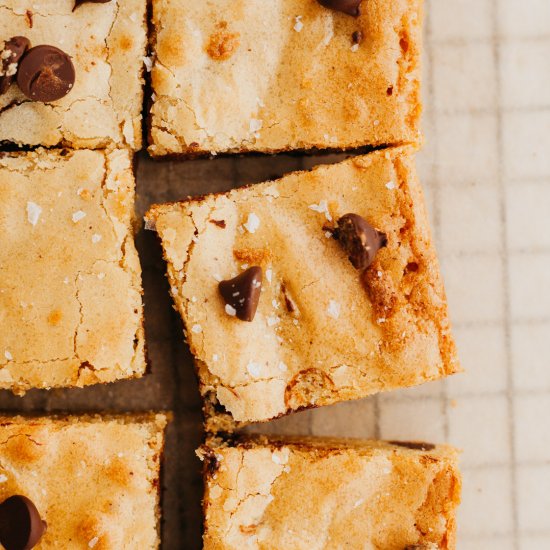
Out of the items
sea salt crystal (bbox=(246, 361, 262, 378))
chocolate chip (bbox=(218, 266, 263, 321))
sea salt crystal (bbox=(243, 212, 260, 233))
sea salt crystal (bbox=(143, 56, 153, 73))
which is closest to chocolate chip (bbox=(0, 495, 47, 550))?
sea salt crystal (bbox=(246, 361, 262, 378))

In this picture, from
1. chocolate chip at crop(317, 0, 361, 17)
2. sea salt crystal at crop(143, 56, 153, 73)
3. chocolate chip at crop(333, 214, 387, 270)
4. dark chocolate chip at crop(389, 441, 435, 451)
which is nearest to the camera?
chocolate chip at crop(333, 214, 387, 270)

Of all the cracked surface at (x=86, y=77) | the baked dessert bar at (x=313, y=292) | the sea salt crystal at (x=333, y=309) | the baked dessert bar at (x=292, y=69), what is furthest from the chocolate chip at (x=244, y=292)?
the cracked surface at (x=86, y=77)

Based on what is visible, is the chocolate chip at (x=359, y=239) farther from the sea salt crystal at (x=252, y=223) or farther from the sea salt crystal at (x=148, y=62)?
the sea salt crystal at (x=148, y=62)

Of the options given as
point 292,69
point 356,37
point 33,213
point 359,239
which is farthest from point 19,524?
point 356,37

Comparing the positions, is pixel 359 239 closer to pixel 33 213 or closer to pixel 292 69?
pixel 292 69

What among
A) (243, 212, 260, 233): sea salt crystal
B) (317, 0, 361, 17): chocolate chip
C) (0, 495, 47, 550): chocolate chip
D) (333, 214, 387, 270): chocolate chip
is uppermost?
(317, 0, 361, 17): chocolate chip

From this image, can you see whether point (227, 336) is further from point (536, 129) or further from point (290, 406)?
point (536, 129)

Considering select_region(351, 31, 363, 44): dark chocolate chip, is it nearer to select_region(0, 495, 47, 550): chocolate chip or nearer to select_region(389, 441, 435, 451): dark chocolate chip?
select_region(389, 441, 435, 451): dark chocolate chip

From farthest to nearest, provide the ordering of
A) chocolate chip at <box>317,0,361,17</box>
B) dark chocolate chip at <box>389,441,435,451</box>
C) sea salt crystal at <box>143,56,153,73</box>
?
dark chocolate chip at <box>389,441,435,451</box> → sea salt crystal at <box>143,56,153,73</box> → chocolate chip at <box>317,0,361,17</box>
